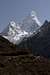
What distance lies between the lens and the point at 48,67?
16.5 m

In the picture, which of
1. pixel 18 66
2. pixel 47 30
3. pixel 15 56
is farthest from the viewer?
pixel 47 30

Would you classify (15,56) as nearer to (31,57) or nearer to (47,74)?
(31,57)

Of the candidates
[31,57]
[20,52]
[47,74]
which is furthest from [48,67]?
[20,52]

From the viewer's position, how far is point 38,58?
58.6 feet

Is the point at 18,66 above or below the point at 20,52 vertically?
below

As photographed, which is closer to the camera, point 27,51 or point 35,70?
point 35,70

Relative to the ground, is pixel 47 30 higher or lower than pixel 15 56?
higher

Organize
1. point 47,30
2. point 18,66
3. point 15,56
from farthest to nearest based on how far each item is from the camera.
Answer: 1. point 47,30
2. point 15,56
3. point 18,66

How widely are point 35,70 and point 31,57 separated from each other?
1.55 m

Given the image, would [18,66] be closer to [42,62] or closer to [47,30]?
[42,62]

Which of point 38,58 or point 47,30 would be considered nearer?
point 38,58

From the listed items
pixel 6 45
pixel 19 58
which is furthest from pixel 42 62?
pixel 6 45

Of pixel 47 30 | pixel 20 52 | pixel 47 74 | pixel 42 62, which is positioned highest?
pixel 47 30

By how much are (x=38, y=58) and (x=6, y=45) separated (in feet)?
11.0
